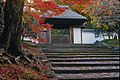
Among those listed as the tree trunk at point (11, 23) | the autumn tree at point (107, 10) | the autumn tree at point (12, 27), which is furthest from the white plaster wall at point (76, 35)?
the tree trunk at point (11, 23)

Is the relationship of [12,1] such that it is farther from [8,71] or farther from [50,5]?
[50,5]

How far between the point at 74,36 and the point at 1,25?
1098cm

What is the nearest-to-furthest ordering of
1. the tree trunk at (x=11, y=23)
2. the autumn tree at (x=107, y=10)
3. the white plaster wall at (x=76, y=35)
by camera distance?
the tree trunk at (x=11, y=23) < the autumn tree at (x=107, y=10) < the white plaster wall at (x=76, y=35)

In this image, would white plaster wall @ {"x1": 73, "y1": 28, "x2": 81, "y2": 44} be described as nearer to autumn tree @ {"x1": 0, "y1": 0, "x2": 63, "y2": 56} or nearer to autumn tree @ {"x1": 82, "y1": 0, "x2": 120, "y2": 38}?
autumn tree @ {"x1": 82, "y1": 0, "x2": 120, "y2": 38}

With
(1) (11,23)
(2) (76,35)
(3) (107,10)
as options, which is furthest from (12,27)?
(2) (76,35)

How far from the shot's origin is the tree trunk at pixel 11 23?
445cm

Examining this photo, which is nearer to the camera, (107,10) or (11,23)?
(11,23)

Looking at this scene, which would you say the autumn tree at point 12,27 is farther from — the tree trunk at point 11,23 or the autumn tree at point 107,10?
the autumn tree at point 107,10

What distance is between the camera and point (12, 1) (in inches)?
176

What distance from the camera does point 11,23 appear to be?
4.48 metres

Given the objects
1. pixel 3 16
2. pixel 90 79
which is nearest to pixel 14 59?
pixel 3 16

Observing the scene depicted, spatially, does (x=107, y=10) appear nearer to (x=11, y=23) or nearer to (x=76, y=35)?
(x=76, y=35)

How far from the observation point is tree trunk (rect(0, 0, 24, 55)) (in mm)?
4453

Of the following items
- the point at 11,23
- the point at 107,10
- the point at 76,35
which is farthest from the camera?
the point at 76,35
